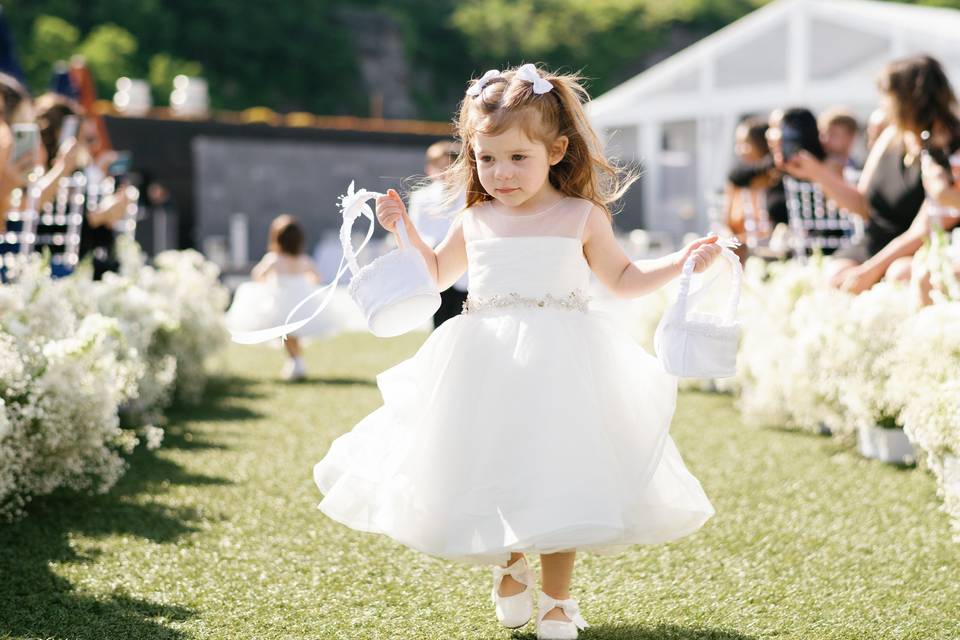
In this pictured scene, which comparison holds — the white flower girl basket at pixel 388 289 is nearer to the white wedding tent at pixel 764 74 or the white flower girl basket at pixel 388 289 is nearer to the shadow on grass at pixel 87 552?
the shadow on grass at pixel 87 552

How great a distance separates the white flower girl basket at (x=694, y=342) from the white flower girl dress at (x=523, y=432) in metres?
0.12

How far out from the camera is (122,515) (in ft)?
14.1

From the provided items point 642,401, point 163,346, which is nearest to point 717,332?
point 642,401

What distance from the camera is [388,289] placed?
2975mm

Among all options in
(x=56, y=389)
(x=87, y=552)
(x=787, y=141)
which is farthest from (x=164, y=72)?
(x=87, y=552)

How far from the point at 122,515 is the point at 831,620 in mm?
2486

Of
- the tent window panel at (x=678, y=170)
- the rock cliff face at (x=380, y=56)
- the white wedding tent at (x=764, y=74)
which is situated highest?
the rock cliff face at (x=380, y=56)

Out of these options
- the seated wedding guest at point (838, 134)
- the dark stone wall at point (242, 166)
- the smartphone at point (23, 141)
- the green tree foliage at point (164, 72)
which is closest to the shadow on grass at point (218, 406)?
the smartphone at point (23, 141)

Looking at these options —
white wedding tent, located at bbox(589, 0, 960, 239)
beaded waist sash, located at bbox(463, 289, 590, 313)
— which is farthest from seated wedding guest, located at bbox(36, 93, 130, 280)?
white wedding tent, located at bbox(589, 0, 960, 239)

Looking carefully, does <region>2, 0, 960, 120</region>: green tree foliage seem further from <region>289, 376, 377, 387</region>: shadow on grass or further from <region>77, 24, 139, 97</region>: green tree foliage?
<region>289, 376, 377, 387</region>: shadow on grass

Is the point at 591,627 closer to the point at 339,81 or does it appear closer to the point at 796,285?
the point at 796,285

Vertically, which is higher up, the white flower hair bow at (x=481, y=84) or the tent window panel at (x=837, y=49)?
the tent window panel at (x=837, y=49)

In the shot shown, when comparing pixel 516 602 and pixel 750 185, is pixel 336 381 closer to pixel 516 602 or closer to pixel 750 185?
pixel 750 185

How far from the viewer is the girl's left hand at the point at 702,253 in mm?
2961
